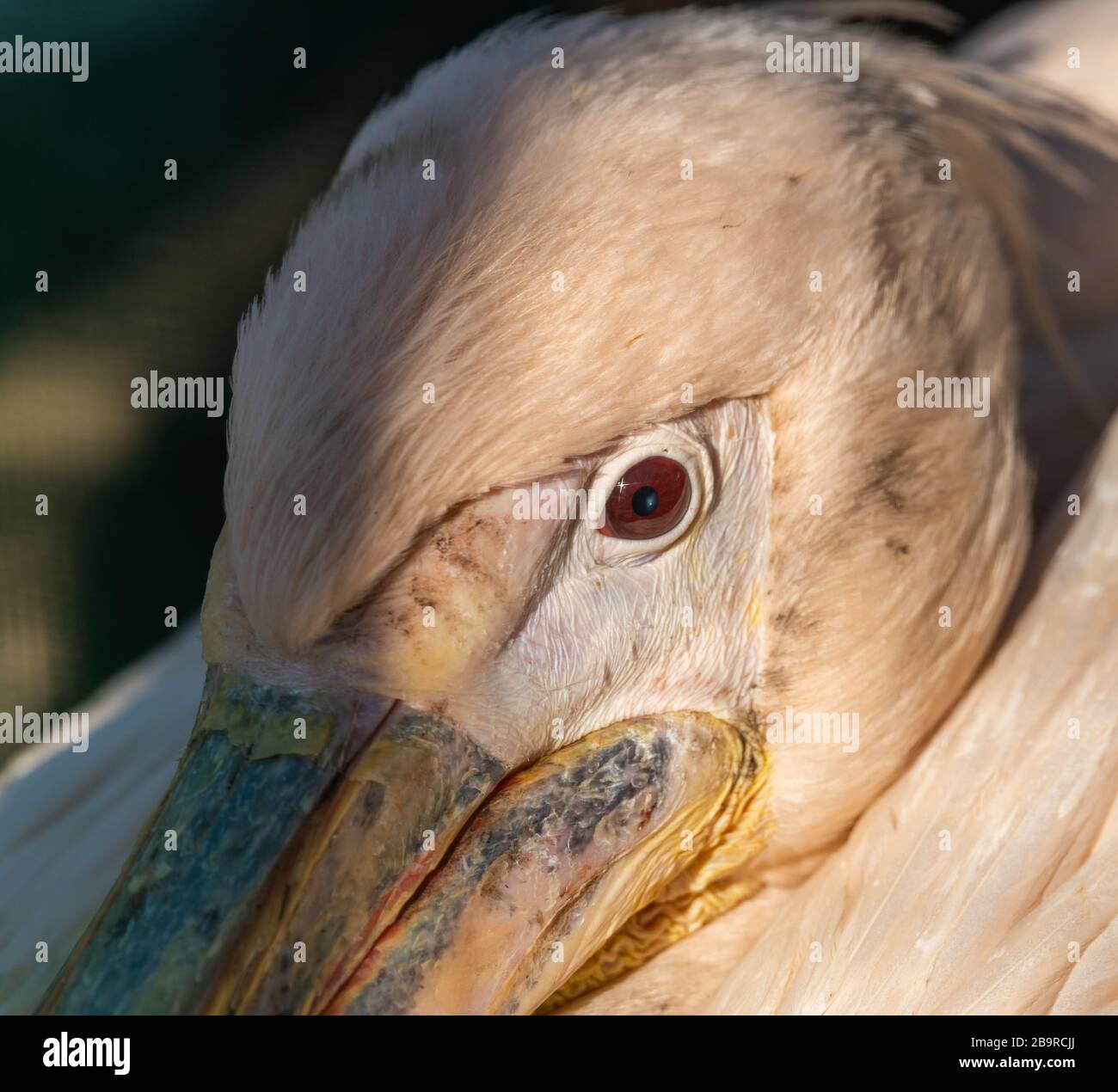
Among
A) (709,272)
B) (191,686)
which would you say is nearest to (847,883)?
(709,272)

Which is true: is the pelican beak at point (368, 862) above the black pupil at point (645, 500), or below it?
below

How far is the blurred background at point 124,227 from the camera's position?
9.28ft

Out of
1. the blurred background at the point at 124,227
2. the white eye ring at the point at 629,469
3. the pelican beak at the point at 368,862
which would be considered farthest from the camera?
the blurred background at the point at 124,227

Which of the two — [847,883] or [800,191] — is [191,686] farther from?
[800,191]

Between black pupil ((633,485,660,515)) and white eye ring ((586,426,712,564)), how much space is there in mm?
30

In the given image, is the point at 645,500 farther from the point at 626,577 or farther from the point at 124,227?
the point at 124,227

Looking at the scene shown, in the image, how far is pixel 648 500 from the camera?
5.16 feet

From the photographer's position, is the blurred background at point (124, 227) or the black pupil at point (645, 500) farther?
the blurred background at point (124, 227)

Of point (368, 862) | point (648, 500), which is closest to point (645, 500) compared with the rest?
point (648, 500)

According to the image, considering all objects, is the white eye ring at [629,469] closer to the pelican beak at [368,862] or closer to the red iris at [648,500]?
the red iris at [648,500]

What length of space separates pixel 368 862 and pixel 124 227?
1.84m

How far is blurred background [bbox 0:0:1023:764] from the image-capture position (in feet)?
9.28

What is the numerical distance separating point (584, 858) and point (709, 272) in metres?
0.68

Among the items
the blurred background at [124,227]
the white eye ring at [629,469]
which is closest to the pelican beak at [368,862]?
the white eye ring at [629,469]
